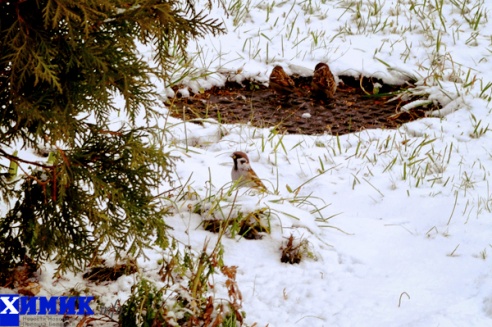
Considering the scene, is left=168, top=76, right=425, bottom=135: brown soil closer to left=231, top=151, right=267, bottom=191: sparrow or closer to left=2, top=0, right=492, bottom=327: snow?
left=2, top=0, right=492, bottom=327: snow

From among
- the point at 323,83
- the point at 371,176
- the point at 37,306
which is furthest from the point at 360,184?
the point at 37,306

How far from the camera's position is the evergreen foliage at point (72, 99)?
2264mm

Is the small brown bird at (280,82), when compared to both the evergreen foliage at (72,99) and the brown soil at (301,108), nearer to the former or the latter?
the brown soil at (301,108)

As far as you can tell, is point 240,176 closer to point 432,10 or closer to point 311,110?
point 311,110

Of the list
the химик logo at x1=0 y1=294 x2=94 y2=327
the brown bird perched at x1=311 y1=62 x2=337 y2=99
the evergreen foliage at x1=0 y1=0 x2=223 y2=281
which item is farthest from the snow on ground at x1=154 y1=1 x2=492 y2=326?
the evergreen foliage at x1=0 y1=0 x2=223 y2=281

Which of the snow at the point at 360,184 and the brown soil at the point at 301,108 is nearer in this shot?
the snow at the point at 360,184

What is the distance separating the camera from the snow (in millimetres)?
3123

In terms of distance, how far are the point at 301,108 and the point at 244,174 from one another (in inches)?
66.0

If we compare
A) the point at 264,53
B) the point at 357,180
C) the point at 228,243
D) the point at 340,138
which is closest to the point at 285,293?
the point at 228,243

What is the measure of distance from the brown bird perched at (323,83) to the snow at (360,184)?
348 millimetres

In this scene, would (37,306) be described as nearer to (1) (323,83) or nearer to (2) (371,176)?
(2) (371,176)

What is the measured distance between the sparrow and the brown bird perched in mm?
1762

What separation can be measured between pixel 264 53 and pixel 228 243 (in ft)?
9.84

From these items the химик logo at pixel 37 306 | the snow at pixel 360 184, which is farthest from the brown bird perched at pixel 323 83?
the химик logo at pixel 37 306
